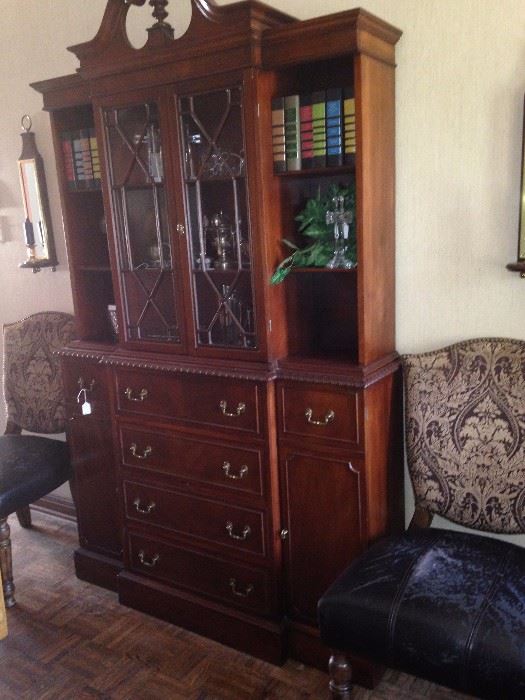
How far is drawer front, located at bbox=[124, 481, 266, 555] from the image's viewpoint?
212cm

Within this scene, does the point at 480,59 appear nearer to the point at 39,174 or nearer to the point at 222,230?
the point at 222,230

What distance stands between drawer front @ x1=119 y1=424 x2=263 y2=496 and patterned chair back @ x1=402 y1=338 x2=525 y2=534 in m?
0.52

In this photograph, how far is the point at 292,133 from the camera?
6.23ft

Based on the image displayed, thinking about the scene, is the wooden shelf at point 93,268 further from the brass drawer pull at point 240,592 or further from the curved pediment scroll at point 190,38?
the brass drawer pull at point 240,592

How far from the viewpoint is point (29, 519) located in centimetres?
315

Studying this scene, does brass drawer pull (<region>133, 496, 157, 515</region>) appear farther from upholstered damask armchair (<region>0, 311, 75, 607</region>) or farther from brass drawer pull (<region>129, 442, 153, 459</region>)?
upholstered damask armchair (<region>0, 311, 75, 607</region>)

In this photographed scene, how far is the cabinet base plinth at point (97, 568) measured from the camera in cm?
259

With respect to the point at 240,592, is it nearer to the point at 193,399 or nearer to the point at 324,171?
the point at 193,399

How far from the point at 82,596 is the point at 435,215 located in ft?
6.55

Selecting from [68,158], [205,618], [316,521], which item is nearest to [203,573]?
[205,618]

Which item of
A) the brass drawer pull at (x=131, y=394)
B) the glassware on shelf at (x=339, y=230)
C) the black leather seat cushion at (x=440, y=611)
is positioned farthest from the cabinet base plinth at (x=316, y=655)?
the glassware on shelf at (x=339, y=230)

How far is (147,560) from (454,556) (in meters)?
1.21

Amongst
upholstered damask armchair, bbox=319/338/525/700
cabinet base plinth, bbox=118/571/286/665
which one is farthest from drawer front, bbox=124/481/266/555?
upholstered damask armchair, bbox=319/338/525/700

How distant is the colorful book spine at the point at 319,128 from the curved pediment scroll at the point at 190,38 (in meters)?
0.21
